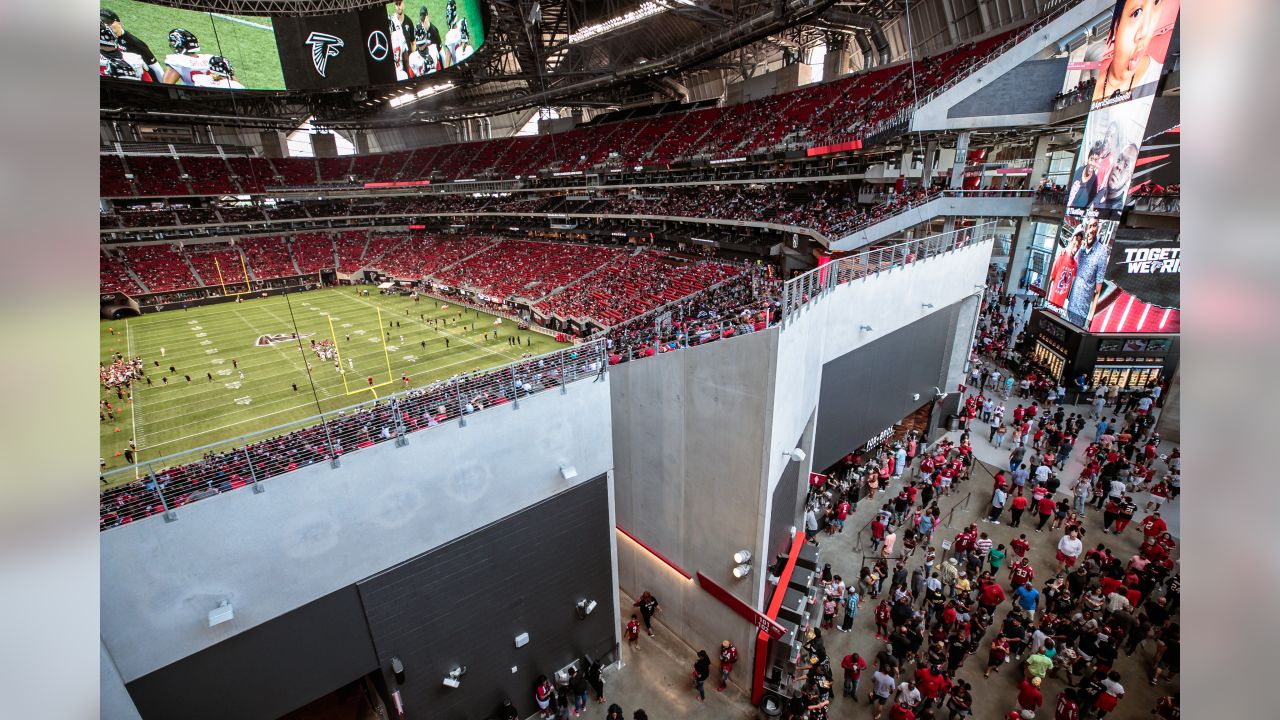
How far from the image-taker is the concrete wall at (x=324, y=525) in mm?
7059

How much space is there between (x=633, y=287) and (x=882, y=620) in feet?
78.4

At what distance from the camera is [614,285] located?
3391cm

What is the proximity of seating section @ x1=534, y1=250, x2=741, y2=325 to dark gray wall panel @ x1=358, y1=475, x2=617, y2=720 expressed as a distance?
18.0 m

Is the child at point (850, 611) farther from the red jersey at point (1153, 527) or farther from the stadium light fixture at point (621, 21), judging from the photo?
the stadium light fixture at point (621, 21)

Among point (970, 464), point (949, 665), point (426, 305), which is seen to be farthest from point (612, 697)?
point (426, 305)

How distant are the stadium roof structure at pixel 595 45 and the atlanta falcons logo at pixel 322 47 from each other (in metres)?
3.12

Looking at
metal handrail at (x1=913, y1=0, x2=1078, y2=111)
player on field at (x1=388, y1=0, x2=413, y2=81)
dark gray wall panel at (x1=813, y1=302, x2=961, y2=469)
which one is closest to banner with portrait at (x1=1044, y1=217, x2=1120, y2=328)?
dark gray wall panel at (x1=813, y1=302, x2=961, y2=469)

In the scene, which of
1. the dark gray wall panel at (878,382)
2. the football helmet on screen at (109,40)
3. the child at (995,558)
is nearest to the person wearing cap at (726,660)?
the dark gray wall panel at (878,382)

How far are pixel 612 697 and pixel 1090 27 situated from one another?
29.8 metres

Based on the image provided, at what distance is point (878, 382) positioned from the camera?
1605 centimetres

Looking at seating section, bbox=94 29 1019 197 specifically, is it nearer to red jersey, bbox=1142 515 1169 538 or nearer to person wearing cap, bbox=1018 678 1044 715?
red jersey, bbox=1142 515 1169 538
